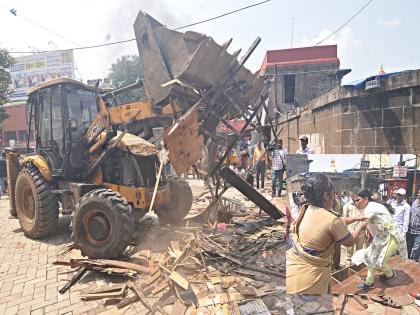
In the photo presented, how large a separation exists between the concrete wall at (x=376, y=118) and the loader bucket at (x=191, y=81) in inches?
155

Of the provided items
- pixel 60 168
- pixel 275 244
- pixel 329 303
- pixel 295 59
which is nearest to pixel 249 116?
pixel 275 244

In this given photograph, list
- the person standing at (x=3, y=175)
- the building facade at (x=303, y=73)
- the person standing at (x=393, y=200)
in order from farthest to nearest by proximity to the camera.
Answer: the building facade at (x=303, y=73), the person standing at (x=3, y=175), the person standing at (x=393, y=200)

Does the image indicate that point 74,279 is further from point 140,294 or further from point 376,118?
point 376,118

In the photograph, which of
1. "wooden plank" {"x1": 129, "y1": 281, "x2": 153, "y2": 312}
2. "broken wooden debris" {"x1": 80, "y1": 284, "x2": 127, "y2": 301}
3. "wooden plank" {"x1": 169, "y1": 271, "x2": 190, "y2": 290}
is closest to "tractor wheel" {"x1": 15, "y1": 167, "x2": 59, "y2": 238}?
"broken wooden debris" {"x1": 80, "y1": 284, "x2": 127, "y2": 301}

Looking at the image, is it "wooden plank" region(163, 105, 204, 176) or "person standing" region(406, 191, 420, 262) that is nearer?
"wooden plank" region(163, 105, 204, 176)

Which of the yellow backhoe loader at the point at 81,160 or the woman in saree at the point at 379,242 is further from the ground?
the yellow backhoe loader at the point at 81,160

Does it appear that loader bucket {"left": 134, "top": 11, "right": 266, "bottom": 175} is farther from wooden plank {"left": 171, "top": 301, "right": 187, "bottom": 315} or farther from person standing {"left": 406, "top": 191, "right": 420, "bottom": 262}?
person standing {"left": 406, "top": 191, "right": 420, "bottom": 262}

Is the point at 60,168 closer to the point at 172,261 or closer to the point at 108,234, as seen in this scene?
the point at 108,234

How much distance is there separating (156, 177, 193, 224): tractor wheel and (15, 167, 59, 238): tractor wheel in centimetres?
232

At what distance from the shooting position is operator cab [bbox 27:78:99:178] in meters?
A: 6.21

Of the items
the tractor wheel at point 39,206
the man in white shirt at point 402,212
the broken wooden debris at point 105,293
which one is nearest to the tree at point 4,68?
the tractor wheel at point 39,206

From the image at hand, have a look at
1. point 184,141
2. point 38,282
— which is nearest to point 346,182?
point 184,141

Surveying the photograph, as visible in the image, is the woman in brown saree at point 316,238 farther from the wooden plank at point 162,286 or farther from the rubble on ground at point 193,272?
the wooden plank at point 162,286

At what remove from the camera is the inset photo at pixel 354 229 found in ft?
8.27
